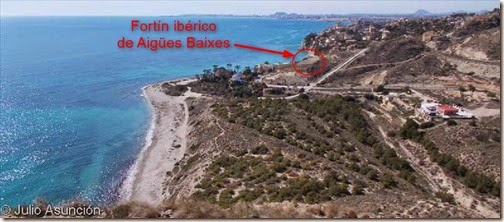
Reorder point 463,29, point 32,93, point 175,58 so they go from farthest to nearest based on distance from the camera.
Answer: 1. point 175,58
2. point 463,29
3. point 32,93

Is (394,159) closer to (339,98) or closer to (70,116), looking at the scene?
(339,98)

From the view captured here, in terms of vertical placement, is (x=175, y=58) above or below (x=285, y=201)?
below

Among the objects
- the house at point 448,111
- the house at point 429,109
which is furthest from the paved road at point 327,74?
the house at point 448,111

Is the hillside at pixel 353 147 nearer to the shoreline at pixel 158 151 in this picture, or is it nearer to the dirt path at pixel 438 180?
the dirt path at pixel 438 180

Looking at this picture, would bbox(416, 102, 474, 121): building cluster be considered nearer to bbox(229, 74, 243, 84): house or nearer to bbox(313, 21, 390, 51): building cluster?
bbox(229, 74, 243, 84): house

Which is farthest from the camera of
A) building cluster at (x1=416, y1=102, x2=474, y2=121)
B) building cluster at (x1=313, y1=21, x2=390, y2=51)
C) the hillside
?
building cluster at (x1=313, y1=21, x2=390, y2=51)

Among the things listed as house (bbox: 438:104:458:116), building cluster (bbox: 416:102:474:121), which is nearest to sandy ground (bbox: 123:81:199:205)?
building cluster (bbox: 416:102:474:121)

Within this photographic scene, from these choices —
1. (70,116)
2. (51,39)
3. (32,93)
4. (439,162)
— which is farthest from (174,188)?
(51,39)

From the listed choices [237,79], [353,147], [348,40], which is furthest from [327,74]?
[353,147]
